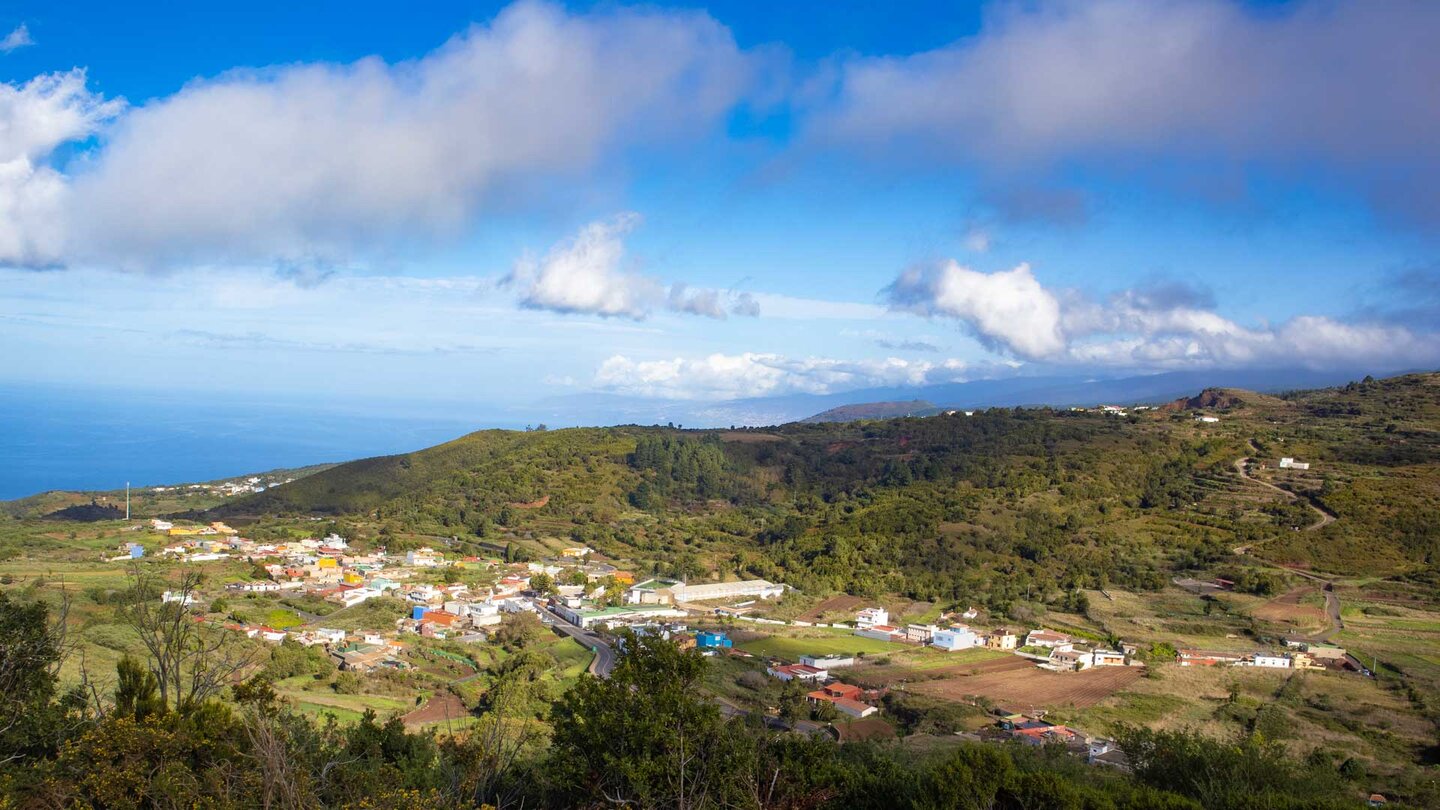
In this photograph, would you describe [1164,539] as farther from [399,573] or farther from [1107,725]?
[399,573]

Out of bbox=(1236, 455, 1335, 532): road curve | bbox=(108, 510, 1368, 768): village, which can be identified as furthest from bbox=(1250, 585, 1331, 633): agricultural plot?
bbox=(1236, 455, 1335, 532): road curve

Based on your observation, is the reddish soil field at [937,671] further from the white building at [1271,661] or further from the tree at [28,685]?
the tree at [28,685]

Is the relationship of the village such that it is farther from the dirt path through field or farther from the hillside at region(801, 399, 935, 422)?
the hillside at region(801, 399, 935, 422)

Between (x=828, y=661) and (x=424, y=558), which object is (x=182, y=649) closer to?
(x=828, y=661)

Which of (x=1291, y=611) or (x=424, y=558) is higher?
(x=424, y=558)

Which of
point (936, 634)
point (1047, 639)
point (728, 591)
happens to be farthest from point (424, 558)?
point (1047, 639)

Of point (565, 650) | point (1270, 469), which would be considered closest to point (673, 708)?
point (565, 650)
